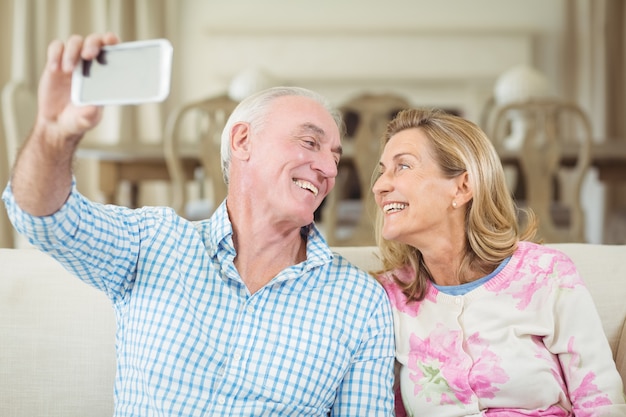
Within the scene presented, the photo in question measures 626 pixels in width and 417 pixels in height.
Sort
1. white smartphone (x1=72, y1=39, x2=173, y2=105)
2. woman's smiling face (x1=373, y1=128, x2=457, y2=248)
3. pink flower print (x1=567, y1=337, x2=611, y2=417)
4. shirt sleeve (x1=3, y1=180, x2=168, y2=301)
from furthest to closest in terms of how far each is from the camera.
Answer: woman's smiling face (x1=373, y1=128, x2=457, y2=248), pink flower print (x1=567, y1=337, x2=611, y2=417), shirt sleeve (x1=3, y1=180, x2=168, y2=301), white smartphone (x1=72, y1=39, x2=173, y2=105)

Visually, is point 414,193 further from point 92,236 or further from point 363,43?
point 363,43

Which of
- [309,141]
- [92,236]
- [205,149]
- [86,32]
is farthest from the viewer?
[86,32]

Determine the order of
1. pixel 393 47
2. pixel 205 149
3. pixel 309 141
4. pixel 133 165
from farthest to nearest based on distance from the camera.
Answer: pixel 393 47 → pixel 133 165 → pixel 205 149 → pixel 309 141

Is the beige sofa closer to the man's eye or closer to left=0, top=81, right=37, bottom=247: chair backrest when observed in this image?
the man's eye

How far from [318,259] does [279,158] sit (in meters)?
0.18

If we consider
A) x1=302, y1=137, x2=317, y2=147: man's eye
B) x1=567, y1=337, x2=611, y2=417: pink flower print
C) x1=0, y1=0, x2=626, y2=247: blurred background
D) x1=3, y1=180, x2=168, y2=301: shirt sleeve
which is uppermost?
x1=0, y1=0, x2=626, y2=247: blurred background

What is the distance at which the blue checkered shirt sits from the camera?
1203 millimetres

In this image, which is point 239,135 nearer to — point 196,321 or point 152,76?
point 196,321

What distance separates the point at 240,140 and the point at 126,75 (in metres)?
0.58

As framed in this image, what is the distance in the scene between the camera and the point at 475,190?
1.33 m

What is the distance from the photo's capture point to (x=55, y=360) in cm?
141

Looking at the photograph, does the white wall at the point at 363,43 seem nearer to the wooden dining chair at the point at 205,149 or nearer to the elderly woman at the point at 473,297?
the wooden dining chair at the point at 205,149

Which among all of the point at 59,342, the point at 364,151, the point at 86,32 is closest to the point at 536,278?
the point at 59,342

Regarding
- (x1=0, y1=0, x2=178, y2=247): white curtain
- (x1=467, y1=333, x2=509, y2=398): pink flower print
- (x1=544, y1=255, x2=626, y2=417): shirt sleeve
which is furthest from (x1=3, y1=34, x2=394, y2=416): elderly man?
(x1=0, y1=0, x2=178, y2=247): white curtain
